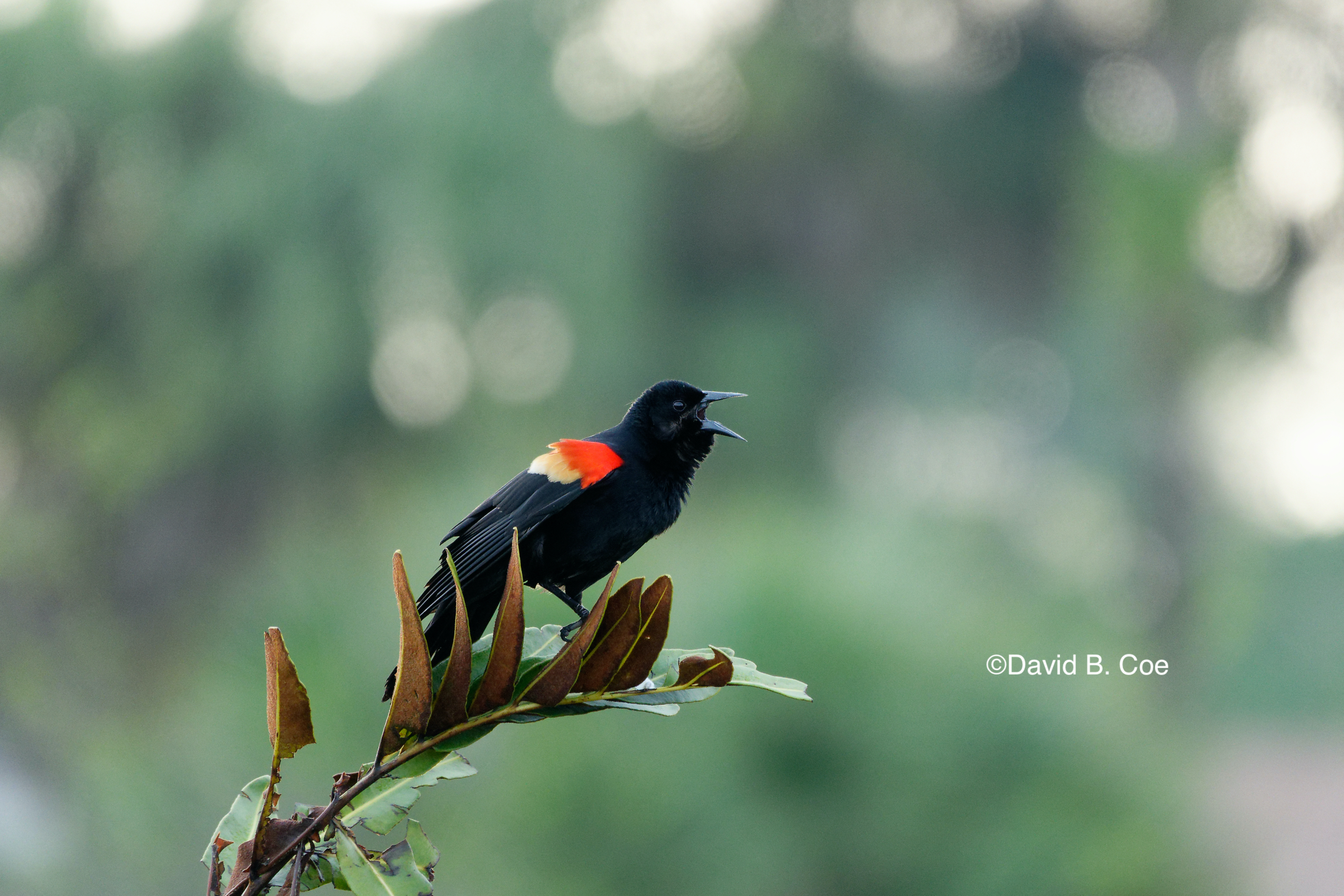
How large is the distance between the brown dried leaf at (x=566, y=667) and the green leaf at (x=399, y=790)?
10cm

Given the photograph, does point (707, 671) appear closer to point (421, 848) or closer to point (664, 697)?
point (664, 697)

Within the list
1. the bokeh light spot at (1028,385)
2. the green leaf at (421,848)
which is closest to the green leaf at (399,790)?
the green leaf at (421,848)

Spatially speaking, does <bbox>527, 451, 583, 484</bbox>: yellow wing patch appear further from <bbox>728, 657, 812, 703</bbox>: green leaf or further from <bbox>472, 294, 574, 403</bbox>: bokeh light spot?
<bbox>472, 294, 574, 403</bbox>: bokeh light spot

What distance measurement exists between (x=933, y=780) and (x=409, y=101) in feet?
20.2

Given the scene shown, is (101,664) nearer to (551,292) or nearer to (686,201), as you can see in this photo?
(551,292)

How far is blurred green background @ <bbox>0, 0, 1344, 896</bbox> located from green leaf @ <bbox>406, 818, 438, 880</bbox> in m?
4.83

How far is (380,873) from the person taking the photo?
1.04 meters

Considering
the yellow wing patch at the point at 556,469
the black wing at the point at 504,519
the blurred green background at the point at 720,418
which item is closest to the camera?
the black wing at the point at 504,519

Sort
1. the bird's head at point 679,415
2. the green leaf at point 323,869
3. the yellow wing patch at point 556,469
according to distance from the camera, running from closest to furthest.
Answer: the green leaf at point 323,869
the yellow wing patch at point 556,469
the bird's head at point 679,415

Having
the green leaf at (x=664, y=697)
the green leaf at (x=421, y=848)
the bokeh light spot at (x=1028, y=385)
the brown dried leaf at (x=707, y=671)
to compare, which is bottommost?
the green leaf at (x=421, y=848)

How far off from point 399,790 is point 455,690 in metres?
0.17

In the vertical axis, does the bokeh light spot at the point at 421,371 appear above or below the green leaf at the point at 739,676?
above

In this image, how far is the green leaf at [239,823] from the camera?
1036 millimetres

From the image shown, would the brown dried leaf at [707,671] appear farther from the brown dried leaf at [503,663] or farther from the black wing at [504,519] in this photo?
the black wing at [504,519]
